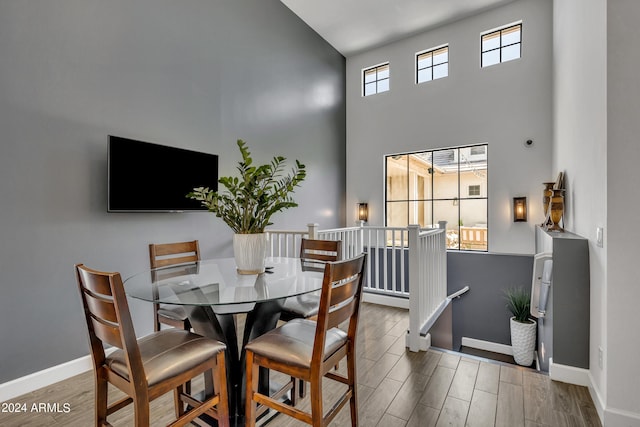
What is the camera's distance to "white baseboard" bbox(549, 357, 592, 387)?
2.19m

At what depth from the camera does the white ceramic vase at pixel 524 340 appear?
3861 millimetres

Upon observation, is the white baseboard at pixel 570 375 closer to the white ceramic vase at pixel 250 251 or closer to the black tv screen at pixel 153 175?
the white ceramic vase at pixel 250 251

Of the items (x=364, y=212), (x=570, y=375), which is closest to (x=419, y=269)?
(x=570, y=375)

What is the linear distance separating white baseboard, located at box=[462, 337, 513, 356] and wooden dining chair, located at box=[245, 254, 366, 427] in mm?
4199

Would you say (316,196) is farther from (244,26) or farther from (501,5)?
(501,5)

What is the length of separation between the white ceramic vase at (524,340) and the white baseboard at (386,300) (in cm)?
142

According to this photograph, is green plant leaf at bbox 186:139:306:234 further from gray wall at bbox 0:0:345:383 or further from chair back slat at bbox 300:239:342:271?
gray wall at bbox 0:0:345:383

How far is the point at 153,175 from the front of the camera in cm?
297

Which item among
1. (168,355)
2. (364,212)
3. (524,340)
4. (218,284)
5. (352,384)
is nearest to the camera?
(168,355)

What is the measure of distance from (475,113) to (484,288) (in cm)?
294

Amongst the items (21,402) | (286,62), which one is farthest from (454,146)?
(21,402)

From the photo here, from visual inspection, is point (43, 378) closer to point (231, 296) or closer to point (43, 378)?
point (43, 378)

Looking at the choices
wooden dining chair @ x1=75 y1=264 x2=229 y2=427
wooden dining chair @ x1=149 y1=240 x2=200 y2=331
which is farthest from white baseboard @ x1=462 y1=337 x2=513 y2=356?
wooden dining chair @ x1=75 y1=264 x2=229 y2=427

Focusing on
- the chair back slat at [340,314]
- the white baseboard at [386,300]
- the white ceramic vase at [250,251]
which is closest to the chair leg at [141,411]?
the chair back slat at [340,314]
